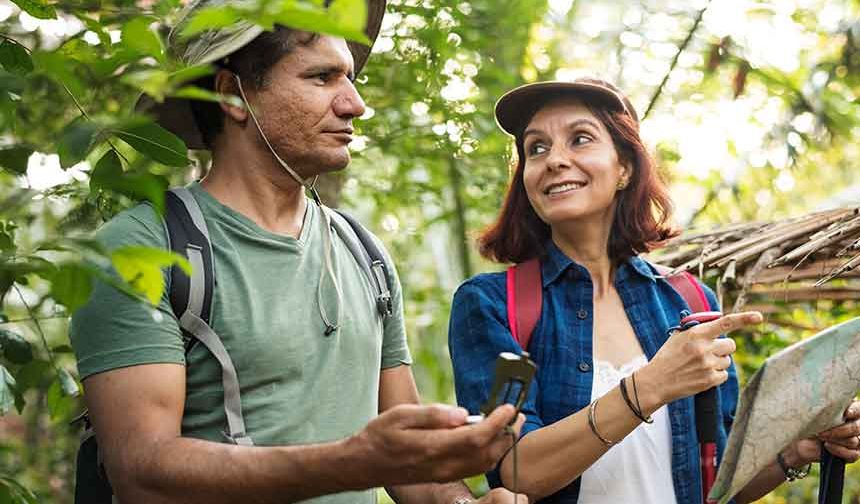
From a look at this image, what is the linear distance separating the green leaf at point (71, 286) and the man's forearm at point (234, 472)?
2.22 ft

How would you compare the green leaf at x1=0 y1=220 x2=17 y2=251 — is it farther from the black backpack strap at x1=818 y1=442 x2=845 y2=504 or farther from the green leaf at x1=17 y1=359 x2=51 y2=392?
the black backpack strap at x1=818 y1=442 x2=845 y2=504

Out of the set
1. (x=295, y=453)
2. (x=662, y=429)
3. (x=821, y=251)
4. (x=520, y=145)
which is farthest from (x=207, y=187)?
(x=821, y=251)

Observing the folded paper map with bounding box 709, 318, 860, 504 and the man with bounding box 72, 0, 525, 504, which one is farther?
the folded paper map with bounding box 709, 318, 860, 504

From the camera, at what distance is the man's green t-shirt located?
7.67 feet

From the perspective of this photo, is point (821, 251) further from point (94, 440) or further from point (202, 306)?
point (94, 440)

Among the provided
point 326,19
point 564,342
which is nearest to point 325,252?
point 564,342

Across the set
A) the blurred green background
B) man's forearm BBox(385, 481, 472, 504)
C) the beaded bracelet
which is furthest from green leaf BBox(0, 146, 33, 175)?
the beaded bracelet

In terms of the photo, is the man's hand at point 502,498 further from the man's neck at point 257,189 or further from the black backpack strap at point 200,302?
the man's neck at point 257,189

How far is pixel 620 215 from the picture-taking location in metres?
3.43

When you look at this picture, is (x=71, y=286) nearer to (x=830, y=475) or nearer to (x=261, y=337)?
(x=261, y=337)

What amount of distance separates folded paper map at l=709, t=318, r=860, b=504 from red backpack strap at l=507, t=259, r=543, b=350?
0.80 metres

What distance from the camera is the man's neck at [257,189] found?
9.06ft

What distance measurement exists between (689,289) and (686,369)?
695mm

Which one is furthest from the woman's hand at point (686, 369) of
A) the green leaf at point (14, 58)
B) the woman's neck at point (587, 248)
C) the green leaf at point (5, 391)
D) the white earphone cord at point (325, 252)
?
the green leaf at point (14, 58)
